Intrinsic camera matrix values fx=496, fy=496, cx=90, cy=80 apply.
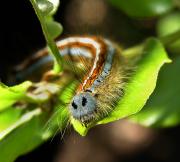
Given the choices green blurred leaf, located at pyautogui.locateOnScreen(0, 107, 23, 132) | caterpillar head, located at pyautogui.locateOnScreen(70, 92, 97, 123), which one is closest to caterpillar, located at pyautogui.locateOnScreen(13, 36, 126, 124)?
caterpillar head, located at pyautogui.locateOnScreen(70, 92, 97, 123)

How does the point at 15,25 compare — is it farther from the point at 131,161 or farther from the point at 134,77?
the point at 134,77

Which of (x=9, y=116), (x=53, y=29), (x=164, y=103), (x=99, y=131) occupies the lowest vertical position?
(x=99, y=131)

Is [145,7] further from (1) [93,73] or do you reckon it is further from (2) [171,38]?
Answer: (1) [93,73]

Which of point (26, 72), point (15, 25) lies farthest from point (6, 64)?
point (26, 72)

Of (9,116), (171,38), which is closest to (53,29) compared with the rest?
(9,116)

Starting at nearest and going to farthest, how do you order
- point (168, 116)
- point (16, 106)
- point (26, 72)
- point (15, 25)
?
point (16, 106)
point (168, 116)
point (26, 72)
point (15, 25)

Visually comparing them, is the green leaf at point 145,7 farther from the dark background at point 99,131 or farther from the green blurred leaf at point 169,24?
the dark background at point 99,131

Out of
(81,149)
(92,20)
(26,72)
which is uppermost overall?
(26,72)
